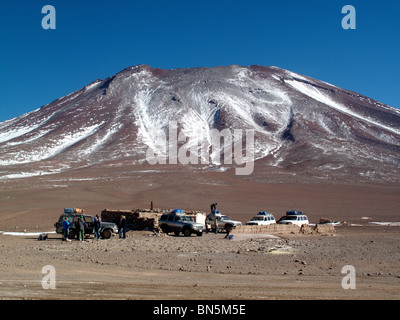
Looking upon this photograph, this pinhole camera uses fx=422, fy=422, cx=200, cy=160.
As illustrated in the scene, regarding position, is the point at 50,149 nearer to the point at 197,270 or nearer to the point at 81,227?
the point at 81,227

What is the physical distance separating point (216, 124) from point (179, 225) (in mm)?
105752

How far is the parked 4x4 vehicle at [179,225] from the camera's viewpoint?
2594 centimetres

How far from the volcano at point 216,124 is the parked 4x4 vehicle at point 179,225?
57.6 m

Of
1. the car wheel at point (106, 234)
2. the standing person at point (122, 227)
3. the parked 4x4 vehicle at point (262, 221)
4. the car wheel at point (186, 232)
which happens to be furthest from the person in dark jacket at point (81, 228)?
the parked 4x4 vehicle at point (262, 221)

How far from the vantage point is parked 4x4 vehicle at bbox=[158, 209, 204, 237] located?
2594 cm

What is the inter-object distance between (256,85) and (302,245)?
146980 mm

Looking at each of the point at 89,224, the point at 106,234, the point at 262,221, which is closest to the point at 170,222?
the point at 106,234

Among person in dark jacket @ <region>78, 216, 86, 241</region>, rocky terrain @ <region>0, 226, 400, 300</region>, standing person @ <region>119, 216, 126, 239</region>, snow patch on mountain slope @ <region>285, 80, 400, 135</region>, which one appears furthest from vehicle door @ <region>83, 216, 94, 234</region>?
snow patch on mountain slope @ <region>285, 80, 400, 135</region>

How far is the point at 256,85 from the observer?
162875mm

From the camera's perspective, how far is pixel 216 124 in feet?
429

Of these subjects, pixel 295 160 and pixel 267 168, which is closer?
pixel 267 168

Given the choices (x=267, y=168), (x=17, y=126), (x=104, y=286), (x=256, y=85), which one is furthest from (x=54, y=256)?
(x=256, y=85)

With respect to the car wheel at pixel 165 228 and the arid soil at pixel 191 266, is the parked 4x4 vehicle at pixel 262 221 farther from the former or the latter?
the car wheel at pixel 165 228

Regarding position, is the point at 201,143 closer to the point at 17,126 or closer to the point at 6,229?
the point at 17,126
